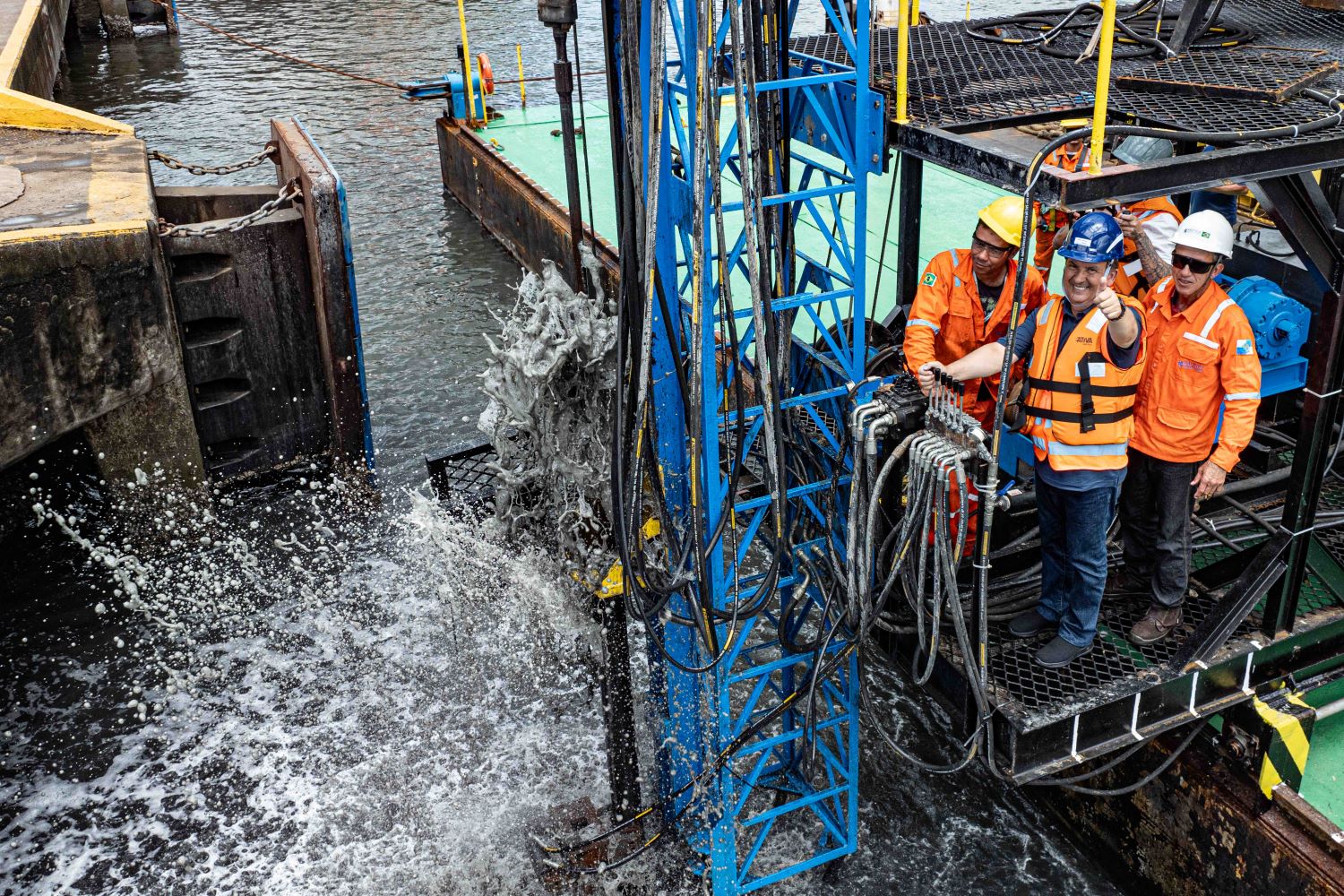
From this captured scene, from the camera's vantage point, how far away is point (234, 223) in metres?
9.11

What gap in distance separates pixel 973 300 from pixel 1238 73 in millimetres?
1527

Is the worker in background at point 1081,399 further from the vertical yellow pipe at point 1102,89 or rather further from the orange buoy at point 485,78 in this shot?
the orange buoy at point 485,78

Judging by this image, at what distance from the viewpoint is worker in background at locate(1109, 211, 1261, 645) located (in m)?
4.86

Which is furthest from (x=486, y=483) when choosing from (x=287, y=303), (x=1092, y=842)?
(x=1092, y=842)

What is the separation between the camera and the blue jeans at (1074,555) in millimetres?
5051

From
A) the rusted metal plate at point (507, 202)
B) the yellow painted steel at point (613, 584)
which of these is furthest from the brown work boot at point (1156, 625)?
the rusted metal plate at point (507, 202)

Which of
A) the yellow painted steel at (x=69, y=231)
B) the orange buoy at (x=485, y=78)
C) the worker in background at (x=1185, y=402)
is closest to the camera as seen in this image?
the worker in background at (x=1185, y=402)

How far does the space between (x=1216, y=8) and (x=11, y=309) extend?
7285mm

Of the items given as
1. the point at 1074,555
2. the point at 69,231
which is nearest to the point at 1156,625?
the point at 1074,555

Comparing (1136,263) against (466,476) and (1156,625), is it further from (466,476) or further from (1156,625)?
(466,476)

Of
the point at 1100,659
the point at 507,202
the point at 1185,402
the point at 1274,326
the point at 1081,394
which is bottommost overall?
the point at 1100,659

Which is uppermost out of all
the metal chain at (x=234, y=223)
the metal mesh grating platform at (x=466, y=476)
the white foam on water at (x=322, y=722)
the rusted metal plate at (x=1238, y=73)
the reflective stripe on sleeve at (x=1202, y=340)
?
the rusted metal plate at (x=1238, y=73)

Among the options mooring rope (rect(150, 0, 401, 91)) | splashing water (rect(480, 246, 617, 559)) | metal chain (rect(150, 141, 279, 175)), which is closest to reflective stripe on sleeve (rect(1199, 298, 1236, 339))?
splashing water (rect(480, 246, 617, 559))

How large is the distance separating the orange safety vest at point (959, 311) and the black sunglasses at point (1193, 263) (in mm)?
788
